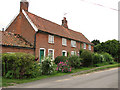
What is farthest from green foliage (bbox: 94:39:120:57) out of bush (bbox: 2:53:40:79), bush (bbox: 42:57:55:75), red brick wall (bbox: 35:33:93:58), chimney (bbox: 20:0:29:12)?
bush (bbox: 2:53:40:79)

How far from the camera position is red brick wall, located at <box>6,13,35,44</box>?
17.6 meters

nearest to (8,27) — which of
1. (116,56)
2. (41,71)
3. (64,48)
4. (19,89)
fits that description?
(64,48)

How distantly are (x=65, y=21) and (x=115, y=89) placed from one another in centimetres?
2362

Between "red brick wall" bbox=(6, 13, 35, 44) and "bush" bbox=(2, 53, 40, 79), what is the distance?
7203mm

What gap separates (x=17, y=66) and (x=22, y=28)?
33.0 feet

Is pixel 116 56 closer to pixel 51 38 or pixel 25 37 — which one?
pixel 51 38

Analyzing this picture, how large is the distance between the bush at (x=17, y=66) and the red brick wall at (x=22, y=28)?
7203 mm

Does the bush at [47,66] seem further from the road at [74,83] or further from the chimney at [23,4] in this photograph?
the chimney at [23,4]

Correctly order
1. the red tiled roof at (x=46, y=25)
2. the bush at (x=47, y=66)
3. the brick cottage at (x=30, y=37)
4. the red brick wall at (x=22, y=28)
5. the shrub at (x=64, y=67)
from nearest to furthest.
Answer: the bush at (x=47, y=66) → the shrub at (x=64, y=67) → the brick cottage at (x=30, y=37) → the red brick wall at (x=22, y=28) → the red tiled roof at (x=46, y=25)

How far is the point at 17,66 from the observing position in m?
9.80

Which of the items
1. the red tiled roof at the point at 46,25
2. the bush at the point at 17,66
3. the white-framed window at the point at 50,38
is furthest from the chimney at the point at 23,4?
the bush at the point at 17,66

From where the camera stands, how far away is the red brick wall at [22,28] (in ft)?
57.7

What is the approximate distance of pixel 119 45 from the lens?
3562 centimetres

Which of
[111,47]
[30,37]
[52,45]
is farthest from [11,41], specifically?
[111,47]
